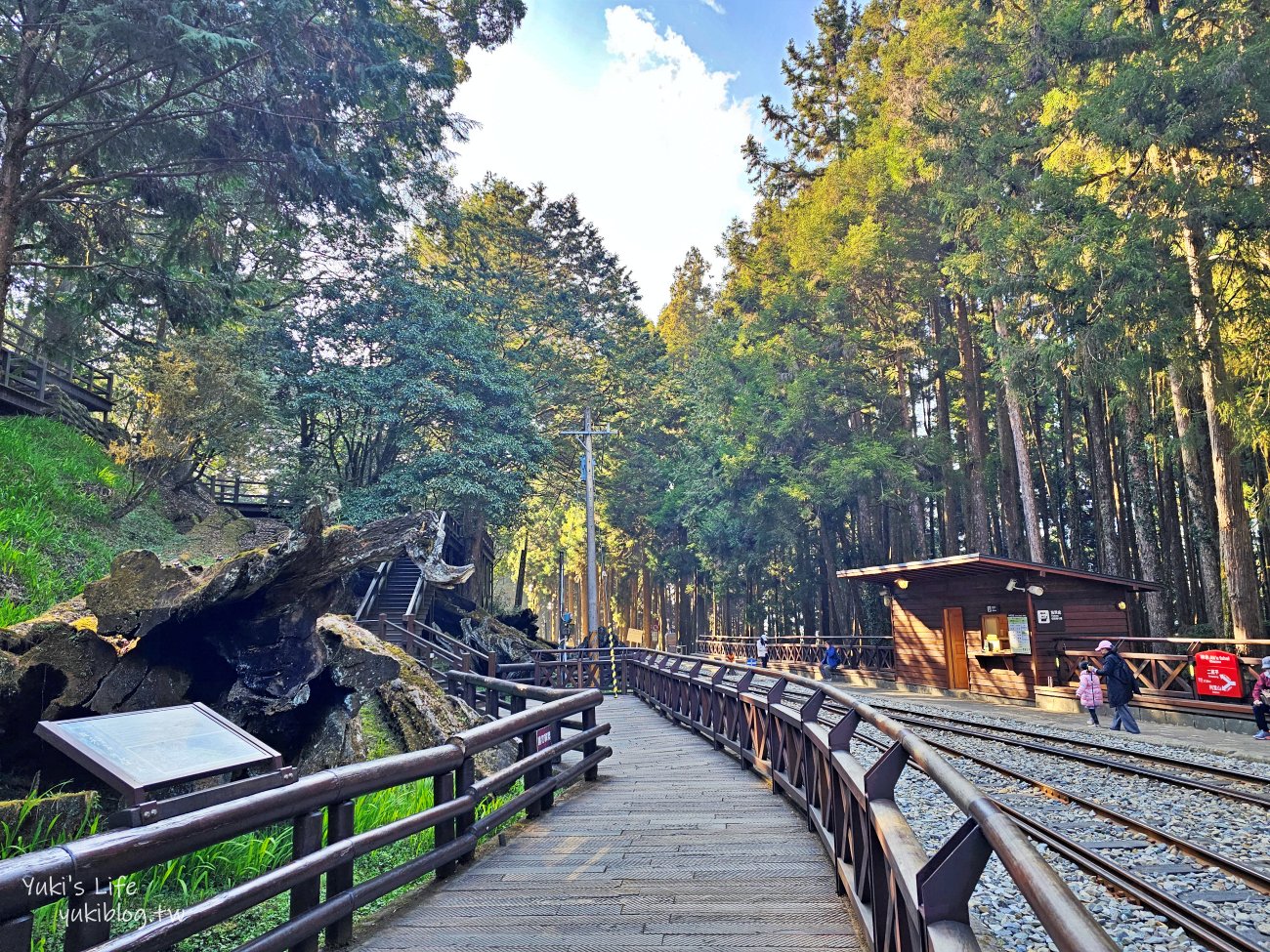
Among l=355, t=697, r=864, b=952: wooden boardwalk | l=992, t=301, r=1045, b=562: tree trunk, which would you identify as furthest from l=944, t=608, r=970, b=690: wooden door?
l=355, t=697, r=864, b=952: wooden boardwalk

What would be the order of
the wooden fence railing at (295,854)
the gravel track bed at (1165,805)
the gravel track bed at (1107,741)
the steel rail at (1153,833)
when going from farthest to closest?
the gravel track bed at (1107,741), the gravel track bed at (1165,805), the steel rail at (1153,833), the wooden fence railing at (295,854)

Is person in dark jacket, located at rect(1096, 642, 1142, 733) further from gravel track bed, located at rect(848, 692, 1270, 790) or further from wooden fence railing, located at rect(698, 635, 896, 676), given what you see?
wooden fence railing, located at rect(698, 635, 896, 676)

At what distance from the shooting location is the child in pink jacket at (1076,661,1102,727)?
14.1 metres

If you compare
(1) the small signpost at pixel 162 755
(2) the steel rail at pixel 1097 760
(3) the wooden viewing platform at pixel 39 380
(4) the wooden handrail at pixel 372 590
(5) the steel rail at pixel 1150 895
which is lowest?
(2) the steel rail at pixel 1097 760

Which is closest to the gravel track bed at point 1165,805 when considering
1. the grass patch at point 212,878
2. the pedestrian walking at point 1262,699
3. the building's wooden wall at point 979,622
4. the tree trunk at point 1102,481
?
the pedestrian walking at point 1262,699

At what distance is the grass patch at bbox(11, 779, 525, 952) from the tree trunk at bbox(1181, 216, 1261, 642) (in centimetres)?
1484

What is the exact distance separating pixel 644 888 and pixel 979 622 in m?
17.3

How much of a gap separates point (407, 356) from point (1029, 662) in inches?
823

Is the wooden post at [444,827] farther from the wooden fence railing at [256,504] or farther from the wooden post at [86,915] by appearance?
the wooden fence railing at [256,504]

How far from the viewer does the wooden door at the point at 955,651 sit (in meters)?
19.9

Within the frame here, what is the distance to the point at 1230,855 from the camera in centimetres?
605

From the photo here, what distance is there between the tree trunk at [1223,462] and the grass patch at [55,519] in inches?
765

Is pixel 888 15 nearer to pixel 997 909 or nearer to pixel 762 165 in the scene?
pixel 762 165

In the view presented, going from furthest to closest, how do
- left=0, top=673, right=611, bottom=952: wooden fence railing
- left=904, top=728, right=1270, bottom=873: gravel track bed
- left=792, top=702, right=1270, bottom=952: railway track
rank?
left=904, top=728, right=1270, bottom=873: gravel track bed < left=792, top=702, right=1270, bottom=952: railway track < left=0, top=673, right=611, bottom=952: wooden fence railing
